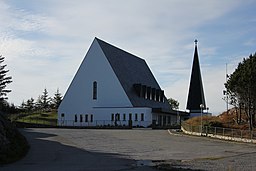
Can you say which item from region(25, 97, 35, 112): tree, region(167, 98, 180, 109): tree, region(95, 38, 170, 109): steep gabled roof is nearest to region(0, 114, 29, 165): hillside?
region(95, 38, 170, 109): steep gabled roof

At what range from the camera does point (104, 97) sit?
6706 cm

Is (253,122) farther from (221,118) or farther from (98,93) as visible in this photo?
(98,93)

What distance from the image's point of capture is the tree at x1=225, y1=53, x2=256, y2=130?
37406mm

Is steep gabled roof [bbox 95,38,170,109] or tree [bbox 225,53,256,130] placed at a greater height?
steep gabled roof [bbox 95,38,170,109]

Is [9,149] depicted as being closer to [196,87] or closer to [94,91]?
[94,91]

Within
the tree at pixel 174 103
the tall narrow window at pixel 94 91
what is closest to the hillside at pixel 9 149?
the tall narrow window at pixel 94 91

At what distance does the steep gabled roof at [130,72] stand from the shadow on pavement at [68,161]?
1620 inches

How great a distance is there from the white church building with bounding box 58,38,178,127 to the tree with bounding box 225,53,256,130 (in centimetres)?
2591

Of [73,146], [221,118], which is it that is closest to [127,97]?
[221,118]

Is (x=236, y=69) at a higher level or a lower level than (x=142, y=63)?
lower

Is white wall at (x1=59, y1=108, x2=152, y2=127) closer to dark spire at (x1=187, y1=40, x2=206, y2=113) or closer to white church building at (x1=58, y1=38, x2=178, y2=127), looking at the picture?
white church building at (x1=58, y1=38, x2=178, y2=127)

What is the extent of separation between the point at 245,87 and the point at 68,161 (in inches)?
881

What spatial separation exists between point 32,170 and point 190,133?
91.8ft

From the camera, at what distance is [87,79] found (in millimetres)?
67938
